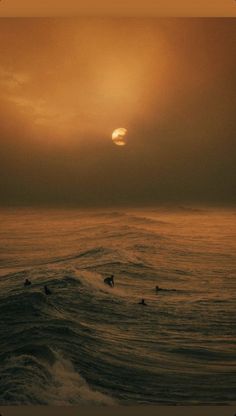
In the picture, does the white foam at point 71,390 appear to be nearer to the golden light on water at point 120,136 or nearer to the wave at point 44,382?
the wave at point 44,382

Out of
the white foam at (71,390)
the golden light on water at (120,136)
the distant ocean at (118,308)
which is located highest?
the golden light on water at (120,136)

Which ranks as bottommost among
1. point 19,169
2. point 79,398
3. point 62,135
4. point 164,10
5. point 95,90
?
point 79,398

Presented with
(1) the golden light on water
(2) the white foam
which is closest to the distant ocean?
(2) the white foam

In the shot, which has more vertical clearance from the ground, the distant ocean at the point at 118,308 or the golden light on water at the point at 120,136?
the golden light on water at the point at 120,136

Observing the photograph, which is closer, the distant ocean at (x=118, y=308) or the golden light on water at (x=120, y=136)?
the distant ocean at (x=118, y=308)

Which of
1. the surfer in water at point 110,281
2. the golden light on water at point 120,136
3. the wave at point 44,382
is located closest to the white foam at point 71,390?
the wave at point 44,382

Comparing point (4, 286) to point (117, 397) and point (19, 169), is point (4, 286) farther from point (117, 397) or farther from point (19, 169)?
point (117, 397)

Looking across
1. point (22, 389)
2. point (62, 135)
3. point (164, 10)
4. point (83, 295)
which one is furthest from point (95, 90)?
point (22, 389)
